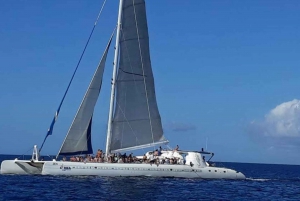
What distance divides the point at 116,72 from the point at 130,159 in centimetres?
828

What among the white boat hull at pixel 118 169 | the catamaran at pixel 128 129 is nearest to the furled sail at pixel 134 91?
the catamaran at pixel 128 129

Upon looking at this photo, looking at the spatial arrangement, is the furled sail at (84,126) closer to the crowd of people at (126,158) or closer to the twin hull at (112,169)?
the crowd of people at (126,158)

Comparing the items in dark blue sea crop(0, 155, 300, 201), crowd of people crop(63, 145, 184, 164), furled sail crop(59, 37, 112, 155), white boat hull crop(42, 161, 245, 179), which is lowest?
dark blue sea crop(0, 155, 300, 201)

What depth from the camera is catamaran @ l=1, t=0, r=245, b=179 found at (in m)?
46.0

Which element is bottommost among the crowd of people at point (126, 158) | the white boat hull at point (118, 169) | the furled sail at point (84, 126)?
the white boat hull at point (118, 169)

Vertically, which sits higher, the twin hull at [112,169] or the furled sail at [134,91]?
the furled sail at [134,91]

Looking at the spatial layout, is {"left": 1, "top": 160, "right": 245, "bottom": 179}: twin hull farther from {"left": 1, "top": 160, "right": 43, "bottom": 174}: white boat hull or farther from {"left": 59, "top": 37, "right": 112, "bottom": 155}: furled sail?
{"left": 59, "top": 37, "right": 112, "bottom": 155}: furled sail

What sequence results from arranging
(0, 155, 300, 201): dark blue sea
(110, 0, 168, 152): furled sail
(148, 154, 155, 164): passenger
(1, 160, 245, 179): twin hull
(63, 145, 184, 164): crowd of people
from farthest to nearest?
(110, 0, 168, 152): furled sail < (148, 154, 155, 164): passenger < (63, 145, 184, 164): crowd of people < (1, 160, 245, 179): twin hull < (0, 155, 300, 201): dark blue sea

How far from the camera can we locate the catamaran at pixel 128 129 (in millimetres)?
46000

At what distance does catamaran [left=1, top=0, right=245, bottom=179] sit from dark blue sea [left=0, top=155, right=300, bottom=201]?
3.38ft

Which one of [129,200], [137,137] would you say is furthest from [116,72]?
[129,200]

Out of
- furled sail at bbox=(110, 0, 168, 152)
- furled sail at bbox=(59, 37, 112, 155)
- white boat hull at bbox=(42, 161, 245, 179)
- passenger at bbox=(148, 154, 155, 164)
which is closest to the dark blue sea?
white boat hull at bbox=(42, 161, 245, 179)

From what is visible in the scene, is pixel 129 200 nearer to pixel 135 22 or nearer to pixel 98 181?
pixel 98 181

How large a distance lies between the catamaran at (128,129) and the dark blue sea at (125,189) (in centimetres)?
103
